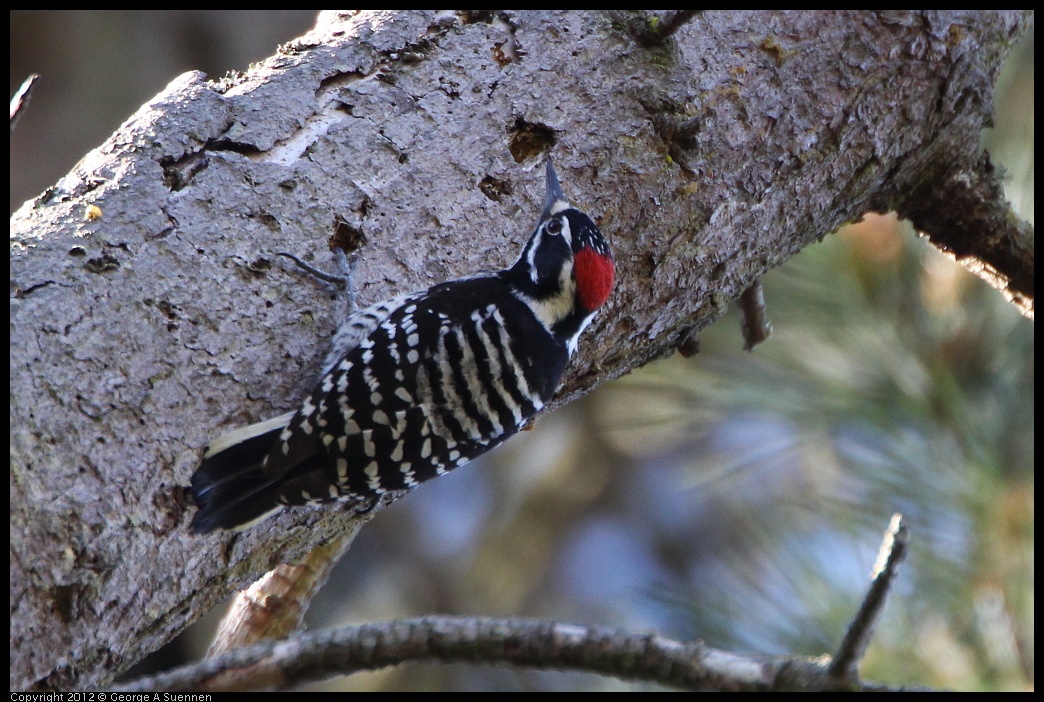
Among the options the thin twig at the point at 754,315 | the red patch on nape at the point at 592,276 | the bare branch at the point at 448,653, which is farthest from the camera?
the thin twig at the point at 754,315

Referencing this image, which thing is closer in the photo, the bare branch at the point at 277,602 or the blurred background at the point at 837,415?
the bare branch at the point at 277,602

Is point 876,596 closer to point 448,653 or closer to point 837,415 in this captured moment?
point 448,653

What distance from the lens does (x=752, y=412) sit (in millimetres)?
3928

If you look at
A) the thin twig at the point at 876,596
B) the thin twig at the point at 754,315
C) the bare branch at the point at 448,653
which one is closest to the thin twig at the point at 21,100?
the bare branch at the point at 448,653

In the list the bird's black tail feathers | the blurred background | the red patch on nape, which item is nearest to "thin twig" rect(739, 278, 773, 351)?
the red patch on nape

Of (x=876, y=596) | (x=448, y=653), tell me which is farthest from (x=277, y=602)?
(x=876, y=596)

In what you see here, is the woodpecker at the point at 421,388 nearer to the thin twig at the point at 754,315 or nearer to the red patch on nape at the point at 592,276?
the red patch on nape at the point at 592,276

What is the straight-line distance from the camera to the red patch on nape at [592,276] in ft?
6.64

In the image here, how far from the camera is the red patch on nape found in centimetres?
203

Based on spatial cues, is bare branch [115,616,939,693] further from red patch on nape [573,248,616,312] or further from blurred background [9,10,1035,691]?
blurred background [9,10,1035,691]

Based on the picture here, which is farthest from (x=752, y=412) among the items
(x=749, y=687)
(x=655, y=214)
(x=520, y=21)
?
(x=749, y=687)

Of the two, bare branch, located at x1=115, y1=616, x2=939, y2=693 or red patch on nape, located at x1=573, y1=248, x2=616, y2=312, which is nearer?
bare branch, located at x1=115, y1=616, x2=939, y2=693

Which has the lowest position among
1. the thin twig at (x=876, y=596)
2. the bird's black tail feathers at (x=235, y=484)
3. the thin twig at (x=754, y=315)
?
the thin twig at (x=876, y=596)

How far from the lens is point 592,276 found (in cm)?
203
